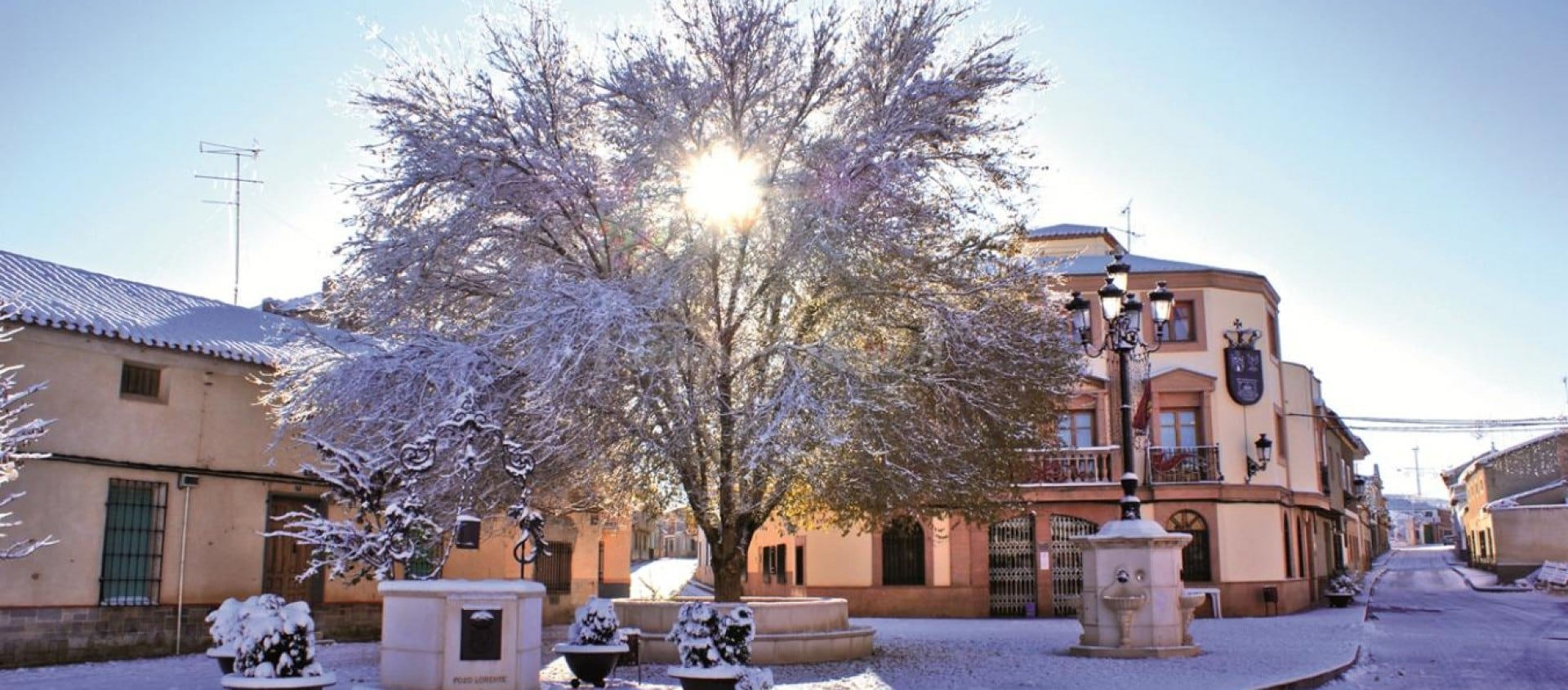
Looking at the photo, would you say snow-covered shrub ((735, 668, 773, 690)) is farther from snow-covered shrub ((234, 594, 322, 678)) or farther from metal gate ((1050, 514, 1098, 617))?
metal gate ((1050, 514, 1098, 617))

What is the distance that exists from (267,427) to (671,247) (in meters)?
8.01

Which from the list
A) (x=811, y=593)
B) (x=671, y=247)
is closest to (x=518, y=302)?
(x=671, y=247)

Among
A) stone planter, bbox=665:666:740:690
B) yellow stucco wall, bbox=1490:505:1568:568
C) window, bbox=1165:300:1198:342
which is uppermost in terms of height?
window, bbox=1165:300:1198:342

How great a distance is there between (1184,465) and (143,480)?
22.9 meters

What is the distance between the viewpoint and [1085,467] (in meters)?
31.5

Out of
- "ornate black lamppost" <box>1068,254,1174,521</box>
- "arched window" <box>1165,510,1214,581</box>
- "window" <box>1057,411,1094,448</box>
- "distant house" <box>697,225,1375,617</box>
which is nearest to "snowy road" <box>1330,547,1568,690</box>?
"distant house" <box>697,225,1375,617</box>

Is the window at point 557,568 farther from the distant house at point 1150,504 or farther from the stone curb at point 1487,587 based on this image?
the stone curb at point 1487,587

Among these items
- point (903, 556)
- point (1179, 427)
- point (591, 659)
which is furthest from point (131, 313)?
point (1179, 427)

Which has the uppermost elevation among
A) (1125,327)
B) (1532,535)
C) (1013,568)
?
(1125,327)

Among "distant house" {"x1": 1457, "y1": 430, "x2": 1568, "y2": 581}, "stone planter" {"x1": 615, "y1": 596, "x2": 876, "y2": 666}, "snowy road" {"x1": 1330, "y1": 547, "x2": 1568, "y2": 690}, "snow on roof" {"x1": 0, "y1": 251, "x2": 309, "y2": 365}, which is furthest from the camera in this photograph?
"distant house" {"x1": 1457, "y1": 430, "x2": 1568, "y2": 581}

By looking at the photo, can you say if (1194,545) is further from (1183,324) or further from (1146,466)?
(1183,324)

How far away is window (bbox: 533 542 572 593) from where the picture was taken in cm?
2630

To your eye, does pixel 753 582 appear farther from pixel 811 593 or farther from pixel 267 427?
pixel 267 427

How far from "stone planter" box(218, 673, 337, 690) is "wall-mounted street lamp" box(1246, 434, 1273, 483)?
25.5m
